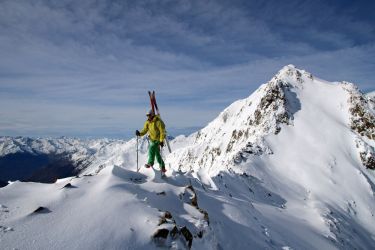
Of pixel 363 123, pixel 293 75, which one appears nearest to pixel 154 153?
pixel 363 123

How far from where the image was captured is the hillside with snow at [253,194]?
11164 mm

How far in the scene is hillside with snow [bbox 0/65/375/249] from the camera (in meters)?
11.2

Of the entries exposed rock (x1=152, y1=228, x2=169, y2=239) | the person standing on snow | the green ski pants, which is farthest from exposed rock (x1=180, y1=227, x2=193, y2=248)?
the green ski pants

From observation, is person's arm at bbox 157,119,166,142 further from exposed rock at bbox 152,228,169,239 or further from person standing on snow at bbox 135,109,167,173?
exposed rock at bbox 152,228,169,239

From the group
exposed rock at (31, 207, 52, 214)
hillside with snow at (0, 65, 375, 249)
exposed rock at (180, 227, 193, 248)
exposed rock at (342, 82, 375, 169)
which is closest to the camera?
hillside with snow at (0, 65, 375, 249)

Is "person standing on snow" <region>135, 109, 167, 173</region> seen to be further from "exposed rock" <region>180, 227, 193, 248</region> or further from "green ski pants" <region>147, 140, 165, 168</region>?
"exposed rock" <region>180, 227, 193, 248</region>

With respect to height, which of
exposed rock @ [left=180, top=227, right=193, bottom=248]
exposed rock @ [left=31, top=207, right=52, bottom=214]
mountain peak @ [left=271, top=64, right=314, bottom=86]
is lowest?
exposed rock @ [left=180, top=227, right=193, bottom=248]

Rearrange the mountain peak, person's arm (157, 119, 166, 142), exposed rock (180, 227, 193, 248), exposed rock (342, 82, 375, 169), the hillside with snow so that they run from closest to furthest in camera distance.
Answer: the hillside with snow, exposed rock (180, 227, 193, 248), person's arm (157, 119, 166, 142), exposed rock (342, 82, 375, 169), the mountain peak

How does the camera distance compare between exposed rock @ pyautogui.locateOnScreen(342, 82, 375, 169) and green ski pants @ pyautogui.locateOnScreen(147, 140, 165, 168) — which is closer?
green ski pants @ pyautogui.locateOnScreen(147, 140, 165, 168)

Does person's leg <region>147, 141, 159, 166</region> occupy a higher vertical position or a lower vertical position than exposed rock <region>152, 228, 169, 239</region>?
higher

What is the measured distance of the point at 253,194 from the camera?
121 ft

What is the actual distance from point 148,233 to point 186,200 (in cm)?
453

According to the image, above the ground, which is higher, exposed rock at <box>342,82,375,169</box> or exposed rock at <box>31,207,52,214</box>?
exposed rock at <box>342,82,375,169</box>

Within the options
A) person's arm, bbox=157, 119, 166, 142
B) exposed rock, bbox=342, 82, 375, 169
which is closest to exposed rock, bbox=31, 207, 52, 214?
person's arm, bbox=157, 119, 166, 142
